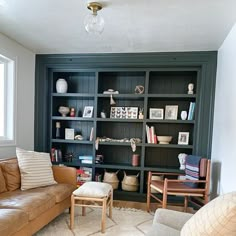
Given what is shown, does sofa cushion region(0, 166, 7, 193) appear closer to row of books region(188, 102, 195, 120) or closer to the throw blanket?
the throw blanket

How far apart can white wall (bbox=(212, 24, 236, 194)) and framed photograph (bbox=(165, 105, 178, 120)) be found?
0.60m

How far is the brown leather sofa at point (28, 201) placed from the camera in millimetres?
1694

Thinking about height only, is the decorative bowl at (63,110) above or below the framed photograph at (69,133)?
above

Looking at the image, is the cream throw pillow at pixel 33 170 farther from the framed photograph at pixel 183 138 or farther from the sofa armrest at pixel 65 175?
the framed photograph at pixel 183 138

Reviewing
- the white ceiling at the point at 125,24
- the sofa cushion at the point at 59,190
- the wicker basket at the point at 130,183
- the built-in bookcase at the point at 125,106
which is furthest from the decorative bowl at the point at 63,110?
the wicker basket at the point at 130,183

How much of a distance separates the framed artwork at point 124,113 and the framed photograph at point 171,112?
1.63ft

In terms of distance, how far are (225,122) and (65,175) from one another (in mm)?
2086

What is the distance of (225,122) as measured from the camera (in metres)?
2.42

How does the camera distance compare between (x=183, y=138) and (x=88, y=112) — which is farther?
(x=88, y=112)

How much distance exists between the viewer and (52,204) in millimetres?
2227

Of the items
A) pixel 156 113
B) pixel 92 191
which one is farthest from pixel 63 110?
pixel 92 191

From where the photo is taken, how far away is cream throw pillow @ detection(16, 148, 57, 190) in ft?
7.72

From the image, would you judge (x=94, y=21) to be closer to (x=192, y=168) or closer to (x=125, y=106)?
(x=125, y=106)

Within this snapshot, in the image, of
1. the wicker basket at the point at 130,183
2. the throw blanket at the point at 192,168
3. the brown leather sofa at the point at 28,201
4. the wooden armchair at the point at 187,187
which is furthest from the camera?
the wicker basket at the point at 130,183
